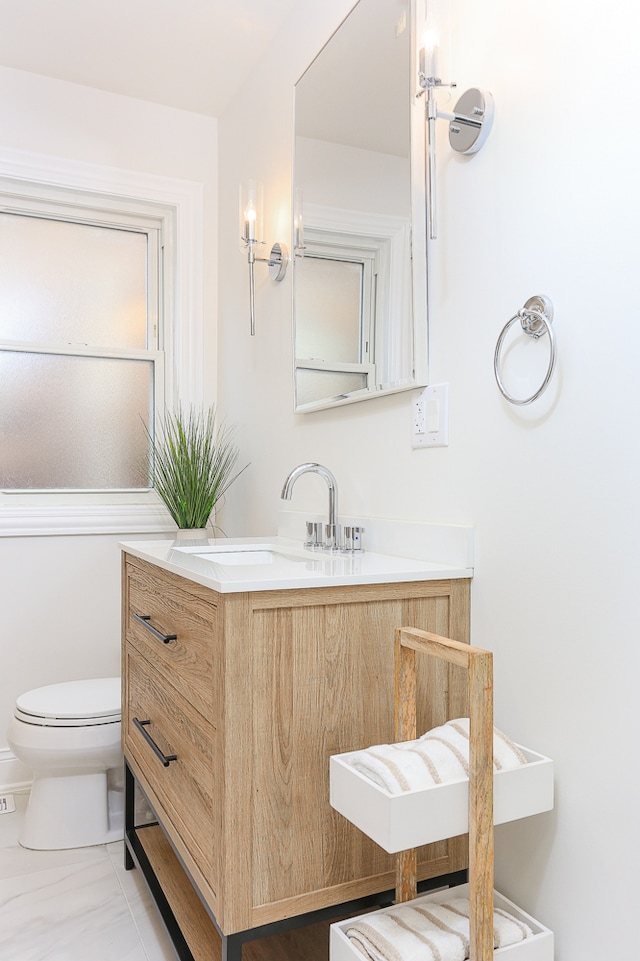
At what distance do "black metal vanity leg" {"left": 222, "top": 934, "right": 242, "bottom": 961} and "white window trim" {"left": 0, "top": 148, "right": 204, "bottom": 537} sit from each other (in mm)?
1685

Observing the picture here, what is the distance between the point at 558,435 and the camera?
1.10m

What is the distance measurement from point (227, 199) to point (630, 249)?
1981 mm

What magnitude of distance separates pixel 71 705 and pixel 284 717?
113 cm

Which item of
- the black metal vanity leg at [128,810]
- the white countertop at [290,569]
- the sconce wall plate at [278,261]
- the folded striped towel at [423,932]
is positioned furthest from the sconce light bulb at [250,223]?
the folded striped towel at [423,932]

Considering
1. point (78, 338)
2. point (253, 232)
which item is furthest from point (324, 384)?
point (78, 338)

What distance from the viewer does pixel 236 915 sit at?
1072 millimetres

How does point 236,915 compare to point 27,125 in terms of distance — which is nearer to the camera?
point 236,915

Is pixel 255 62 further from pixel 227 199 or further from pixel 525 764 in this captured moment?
pixel 525 764

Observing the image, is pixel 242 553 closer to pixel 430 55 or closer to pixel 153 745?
pixel 153 745

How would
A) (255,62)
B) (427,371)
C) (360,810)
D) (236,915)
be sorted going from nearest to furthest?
(360,810) < (236,915) < (427,371) < (255,62)

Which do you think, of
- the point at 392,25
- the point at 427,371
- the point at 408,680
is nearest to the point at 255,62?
the point at 392,25

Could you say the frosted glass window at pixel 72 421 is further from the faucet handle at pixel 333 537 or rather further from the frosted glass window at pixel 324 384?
the faucet handle at pixel 333 537

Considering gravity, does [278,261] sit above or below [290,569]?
above

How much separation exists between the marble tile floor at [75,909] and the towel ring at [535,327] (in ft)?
4.58
